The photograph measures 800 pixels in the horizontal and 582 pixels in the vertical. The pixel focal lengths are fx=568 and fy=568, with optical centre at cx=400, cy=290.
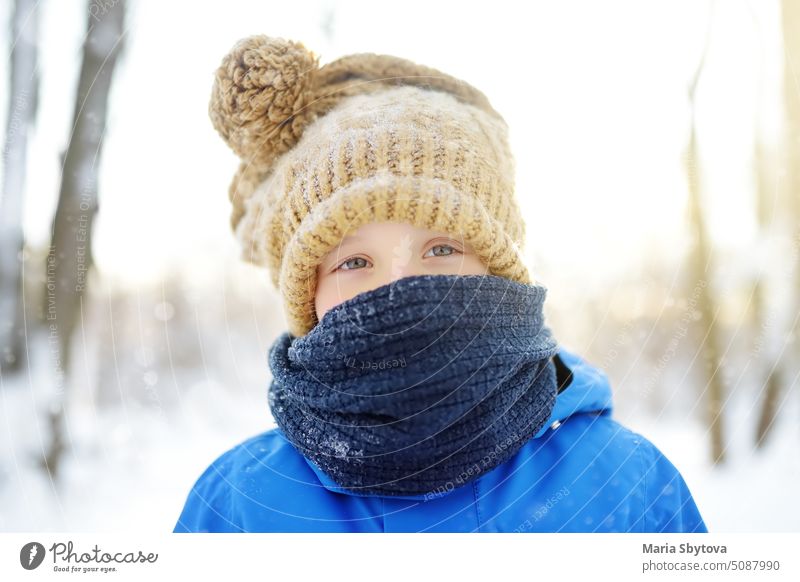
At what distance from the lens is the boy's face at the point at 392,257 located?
2.27 feet

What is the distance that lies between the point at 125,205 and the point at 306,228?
1.97ft

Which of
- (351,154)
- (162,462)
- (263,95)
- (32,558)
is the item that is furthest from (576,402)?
(162,462)

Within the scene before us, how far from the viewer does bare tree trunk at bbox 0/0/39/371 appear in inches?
40.6

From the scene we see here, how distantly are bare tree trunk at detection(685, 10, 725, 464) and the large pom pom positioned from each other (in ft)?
2.38

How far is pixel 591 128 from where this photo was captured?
3.28 ft

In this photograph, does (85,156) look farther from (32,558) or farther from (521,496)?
(521,496)

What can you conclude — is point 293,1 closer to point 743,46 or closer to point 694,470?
point 743,46

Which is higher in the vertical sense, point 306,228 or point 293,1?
point 293,1

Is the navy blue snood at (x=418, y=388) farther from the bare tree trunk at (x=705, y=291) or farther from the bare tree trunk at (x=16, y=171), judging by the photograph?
the bare tree trunk at (x=16, y=171)

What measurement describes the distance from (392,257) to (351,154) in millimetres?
139

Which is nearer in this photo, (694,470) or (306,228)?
(306,228)

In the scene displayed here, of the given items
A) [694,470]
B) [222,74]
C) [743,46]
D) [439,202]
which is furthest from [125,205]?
[694,470]

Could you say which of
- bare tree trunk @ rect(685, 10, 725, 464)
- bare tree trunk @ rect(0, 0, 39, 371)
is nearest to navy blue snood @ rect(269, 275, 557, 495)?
bare tree trunk @ rect(685, 10, 725, 464)

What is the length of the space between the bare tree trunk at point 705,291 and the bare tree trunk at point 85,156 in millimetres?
1089
